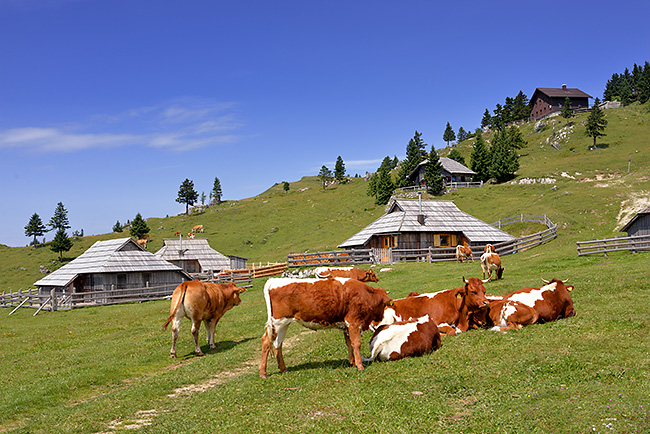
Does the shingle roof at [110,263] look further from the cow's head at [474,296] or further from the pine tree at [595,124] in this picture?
the pine tree at [595,124]

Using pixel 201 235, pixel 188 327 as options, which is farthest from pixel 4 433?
pixel 201 235

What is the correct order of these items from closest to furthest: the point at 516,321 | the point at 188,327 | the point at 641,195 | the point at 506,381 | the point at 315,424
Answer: the point at 315,424 → the point at 506,381 → the point at 516,321 → the point at 188,327 → the point at 641,195

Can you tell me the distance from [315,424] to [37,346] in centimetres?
1604

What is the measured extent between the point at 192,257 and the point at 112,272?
17.6m

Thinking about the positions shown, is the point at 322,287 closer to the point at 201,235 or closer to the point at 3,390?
the point at 3,390

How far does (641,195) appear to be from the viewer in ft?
181

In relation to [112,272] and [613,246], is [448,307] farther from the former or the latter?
[112,272]

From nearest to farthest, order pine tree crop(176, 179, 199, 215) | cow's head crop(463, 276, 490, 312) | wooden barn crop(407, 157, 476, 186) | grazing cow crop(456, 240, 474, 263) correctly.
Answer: cow's head crop(463, 276, 490, 312) → grazing cow crop(456, 240, 474, 263) → wooden barn crop(407, 157, 476, 186) → pine tree crop(176, 179, 199, 215)

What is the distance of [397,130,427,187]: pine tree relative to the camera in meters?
94.5

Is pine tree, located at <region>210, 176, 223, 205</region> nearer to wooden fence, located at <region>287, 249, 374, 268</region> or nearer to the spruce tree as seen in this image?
the spruce tree

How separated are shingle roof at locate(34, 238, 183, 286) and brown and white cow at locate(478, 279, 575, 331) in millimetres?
35864

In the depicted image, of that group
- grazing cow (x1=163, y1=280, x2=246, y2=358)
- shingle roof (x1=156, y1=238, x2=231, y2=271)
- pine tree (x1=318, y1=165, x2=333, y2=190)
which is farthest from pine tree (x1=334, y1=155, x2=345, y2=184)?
grazing cow (x1=163, y1=280, x2=246, y2=358)

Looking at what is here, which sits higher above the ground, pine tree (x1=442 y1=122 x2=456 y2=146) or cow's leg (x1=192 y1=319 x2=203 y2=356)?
pine tree (x1=442 y1=122 x2=456 y2=146)

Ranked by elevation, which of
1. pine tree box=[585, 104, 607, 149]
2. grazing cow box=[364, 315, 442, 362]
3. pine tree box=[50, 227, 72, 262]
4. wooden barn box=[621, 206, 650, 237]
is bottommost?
grazing cow box=[364, 315, 442, 362]
